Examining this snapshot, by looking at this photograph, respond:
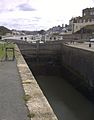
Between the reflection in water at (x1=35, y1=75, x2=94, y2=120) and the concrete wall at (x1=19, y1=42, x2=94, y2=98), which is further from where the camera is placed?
the concrete wall at (x1=19, y1=42, x2=94, y2=98)

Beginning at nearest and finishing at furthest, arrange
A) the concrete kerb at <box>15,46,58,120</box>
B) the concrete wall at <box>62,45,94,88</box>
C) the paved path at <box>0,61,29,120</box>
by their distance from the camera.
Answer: the concrete kerb at <box>15,46,58,120</box>, the paved path at <box>0,61,29,120</box>, the concrete wall at <box>62,45,94,88</box>

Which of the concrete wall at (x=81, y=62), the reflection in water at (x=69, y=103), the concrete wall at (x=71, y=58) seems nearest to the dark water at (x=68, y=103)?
the reflection in water at (x=69, y=103)

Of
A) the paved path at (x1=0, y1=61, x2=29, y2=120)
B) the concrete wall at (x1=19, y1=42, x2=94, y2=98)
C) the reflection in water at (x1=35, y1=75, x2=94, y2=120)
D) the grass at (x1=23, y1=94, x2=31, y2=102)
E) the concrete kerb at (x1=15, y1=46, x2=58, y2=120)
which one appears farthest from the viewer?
the concrete wall at (x1=19, y1=42, x2=94, y2=98)

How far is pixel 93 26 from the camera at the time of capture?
80812 mm

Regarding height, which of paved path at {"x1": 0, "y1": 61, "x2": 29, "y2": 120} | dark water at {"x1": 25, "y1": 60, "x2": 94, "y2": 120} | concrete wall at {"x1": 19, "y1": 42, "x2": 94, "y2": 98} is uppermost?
paved path at {"x1": 0, "y1": 61, "x2": 29, "y2": 120}

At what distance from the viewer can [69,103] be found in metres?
19.8

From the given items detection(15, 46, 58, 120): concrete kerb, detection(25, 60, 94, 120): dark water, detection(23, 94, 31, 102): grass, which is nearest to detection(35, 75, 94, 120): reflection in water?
detection(25, 60, 94, 120): dark water

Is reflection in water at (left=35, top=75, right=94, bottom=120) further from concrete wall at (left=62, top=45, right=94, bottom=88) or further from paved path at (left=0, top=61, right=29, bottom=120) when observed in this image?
paved path at (left=0, top=61, right=29, bottom=120)

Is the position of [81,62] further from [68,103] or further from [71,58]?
[68,103]

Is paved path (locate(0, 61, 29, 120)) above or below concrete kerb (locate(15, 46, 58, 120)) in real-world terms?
below

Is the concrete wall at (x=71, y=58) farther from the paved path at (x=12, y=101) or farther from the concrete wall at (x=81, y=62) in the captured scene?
the paved path at (x=12, y=101)

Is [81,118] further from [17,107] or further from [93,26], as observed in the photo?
[93,26]

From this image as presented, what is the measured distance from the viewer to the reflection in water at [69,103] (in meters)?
16.7

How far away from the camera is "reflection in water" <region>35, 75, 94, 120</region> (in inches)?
658
